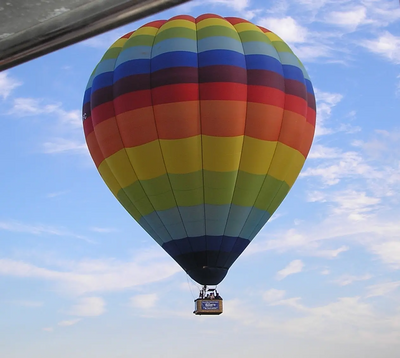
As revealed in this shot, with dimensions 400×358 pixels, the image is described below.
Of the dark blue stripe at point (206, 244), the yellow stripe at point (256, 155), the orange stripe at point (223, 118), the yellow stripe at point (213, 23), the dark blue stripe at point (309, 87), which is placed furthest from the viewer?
the dark blue stripe at point (309, 87)

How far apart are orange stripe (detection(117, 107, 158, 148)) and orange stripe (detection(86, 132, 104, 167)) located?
1447 mm

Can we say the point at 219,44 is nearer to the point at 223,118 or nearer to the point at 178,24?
the point at 178,24

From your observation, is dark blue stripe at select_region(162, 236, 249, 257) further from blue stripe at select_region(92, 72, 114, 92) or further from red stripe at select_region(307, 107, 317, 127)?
blue stripe at select_region(92, 72, 114, 92)

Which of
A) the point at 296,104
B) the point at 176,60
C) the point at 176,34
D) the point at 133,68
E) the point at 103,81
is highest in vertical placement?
the point at 176,34

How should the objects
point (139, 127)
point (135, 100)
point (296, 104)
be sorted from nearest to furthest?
point (139, 127) < point (135, 100) < point (296, 104)

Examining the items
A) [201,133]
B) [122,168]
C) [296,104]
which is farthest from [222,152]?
[122,168]

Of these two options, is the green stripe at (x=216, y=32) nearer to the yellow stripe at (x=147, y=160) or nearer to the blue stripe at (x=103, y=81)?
the blue stripe at (x=103, y=81)

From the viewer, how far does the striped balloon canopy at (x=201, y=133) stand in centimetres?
1422

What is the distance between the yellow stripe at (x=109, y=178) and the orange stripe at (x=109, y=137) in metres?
0.48

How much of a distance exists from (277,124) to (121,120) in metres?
3.88

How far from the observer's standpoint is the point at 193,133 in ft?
46.7

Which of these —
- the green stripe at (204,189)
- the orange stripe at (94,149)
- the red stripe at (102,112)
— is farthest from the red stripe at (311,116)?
the orange stripe at (94,149)

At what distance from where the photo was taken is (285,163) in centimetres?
1500

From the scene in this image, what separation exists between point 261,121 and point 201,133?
58.3 inches
